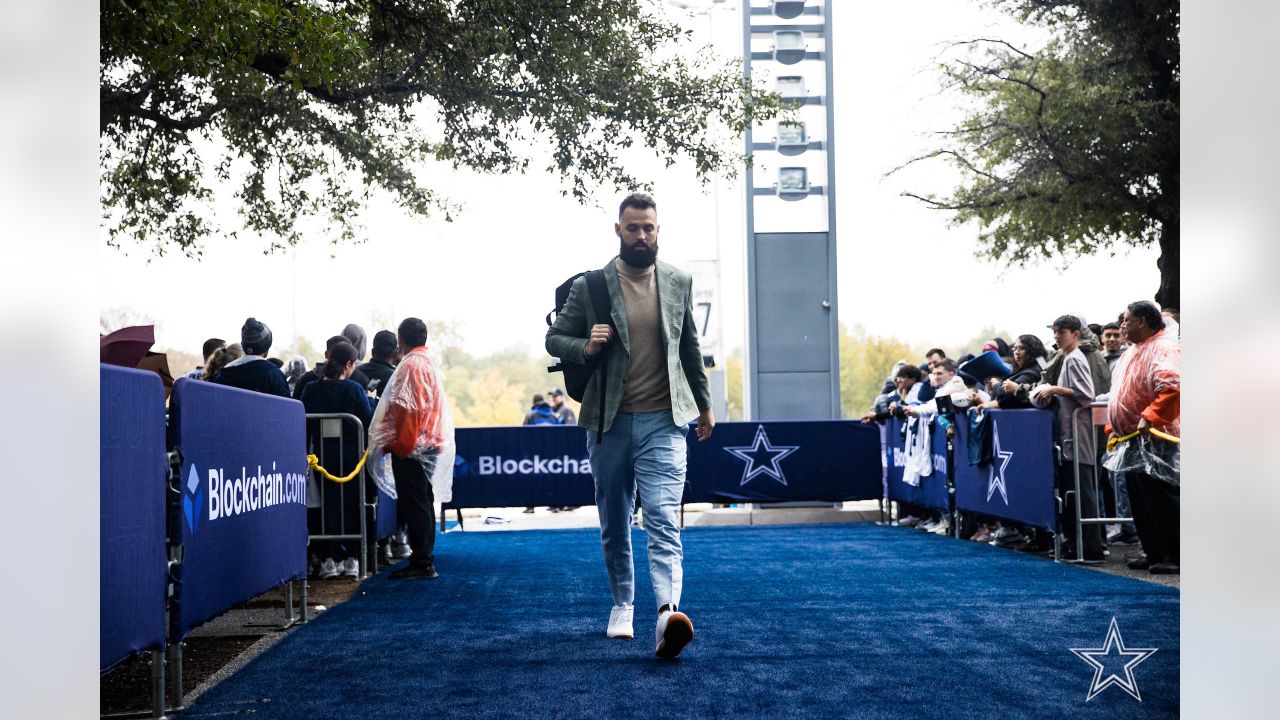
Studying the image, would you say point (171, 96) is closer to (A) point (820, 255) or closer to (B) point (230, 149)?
(B) point (230, 149)

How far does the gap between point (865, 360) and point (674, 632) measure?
5936 centimetres

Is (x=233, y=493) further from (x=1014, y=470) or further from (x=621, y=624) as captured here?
(x=1014, y=470)

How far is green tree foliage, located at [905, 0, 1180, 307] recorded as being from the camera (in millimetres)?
17047

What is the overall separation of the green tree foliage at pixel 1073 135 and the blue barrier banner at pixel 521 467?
765cm

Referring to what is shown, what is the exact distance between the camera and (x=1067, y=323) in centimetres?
984

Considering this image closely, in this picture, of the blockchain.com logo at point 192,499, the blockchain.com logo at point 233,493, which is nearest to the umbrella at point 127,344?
the blockchain.com logo at point 233,493

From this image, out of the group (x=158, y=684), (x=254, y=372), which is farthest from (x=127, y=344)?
(x=254, y=372)

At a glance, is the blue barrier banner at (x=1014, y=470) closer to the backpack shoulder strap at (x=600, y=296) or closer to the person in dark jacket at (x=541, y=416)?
the backpack shoulder strap at (x=600, y=296)

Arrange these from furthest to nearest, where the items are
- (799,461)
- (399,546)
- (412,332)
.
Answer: (799,461), (399,546), (412,332)

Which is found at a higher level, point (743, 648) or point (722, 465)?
point (722, 465)

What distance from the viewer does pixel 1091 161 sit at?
17.4m
